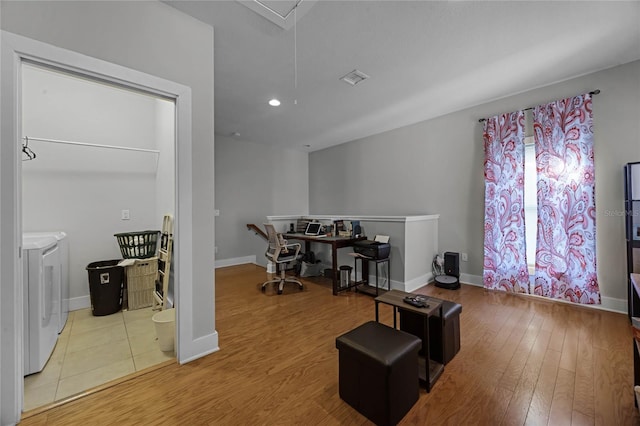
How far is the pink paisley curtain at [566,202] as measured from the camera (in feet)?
9.39

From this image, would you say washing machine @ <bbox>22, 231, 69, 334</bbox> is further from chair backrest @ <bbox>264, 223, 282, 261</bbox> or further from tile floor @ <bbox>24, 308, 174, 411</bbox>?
chair backrest @ <bbox>264, 223, 282, 261</bbox>

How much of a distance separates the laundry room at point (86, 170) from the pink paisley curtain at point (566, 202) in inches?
175

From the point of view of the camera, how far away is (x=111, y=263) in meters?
3.08

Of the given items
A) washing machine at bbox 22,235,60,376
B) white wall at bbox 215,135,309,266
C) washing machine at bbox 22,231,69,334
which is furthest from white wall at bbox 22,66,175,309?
white wall at bbox 215,135,309,266

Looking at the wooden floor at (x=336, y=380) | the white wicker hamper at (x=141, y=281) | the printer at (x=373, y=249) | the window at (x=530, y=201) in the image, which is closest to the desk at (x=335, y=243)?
the printer at (x=373, y=249)

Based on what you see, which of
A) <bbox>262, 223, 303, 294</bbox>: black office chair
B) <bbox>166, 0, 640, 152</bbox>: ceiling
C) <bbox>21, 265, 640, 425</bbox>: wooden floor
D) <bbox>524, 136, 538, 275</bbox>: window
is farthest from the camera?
<bbox>262, 223, 303, 294</bbox>: black office chair

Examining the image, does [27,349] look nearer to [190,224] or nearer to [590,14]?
[190,224]

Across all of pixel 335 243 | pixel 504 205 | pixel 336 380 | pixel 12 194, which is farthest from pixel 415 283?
pixel 12 194

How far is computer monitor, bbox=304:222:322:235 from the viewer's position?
4162 mm

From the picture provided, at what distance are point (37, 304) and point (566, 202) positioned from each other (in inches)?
205

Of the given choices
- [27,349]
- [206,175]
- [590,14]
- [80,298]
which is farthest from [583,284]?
[80,298]

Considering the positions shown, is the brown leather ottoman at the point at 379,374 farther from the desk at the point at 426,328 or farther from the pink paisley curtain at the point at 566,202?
the pink paisley curtain at the point at 566,202

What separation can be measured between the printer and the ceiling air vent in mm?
2127

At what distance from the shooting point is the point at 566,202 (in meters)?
2.99
